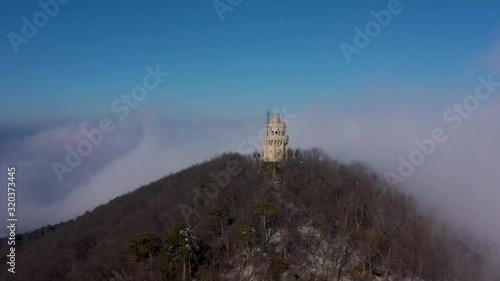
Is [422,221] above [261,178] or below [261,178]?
below

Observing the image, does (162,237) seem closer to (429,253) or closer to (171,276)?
(171,276)

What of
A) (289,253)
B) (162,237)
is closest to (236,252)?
(289,253)

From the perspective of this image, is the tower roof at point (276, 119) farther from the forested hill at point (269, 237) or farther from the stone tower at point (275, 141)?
the forested hill at point (269, 237)

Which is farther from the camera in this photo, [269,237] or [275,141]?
[275,141]

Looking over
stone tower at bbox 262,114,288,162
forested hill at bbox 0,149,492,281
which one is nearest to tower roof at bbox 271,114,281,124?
stone tower at bbox 262,114,288,162

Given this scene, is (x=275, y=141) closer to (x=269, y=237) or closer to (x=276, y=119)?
(x=276, y=119)

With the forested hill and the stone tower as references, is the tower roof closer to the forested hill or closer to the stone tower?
the stone tower

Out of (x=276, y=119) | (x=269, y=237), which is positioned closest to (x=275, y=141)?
(x=276, y=119)
